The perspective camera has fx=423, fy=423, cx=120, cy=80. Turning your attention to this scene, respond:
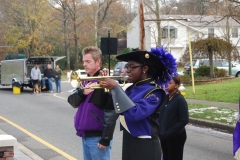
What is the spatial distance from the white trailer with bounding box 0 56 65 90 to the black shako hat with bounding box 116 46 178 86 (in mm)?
21622

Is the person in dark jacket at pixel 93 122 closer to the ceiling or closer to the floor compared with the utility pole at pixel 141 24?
closer to the floor

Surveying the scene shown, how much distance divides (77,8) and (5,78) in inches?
1098

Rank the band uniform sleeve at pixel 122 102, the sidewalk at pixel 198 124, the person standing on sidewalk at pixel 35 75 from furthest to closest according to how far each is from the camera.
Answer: the person standing on sidewalk at pixel 35 75 < the sidewalk at pixel 198 124 < the band uniform sleeve at pixel 122 102

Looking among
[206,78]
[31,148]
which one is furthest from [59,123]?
[206,78]

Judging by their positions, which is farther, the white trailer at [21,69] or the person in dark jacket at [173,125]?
the white trailer at [21,69]

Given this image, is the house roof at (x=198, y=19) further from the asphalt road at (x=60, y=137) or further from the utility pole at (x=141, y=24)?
the asphalt road at (x=60, y=137)

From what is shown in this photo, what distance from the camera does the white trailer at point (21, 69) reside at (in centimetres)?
2491

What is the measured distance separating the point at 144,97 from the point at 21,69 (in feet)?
73.0

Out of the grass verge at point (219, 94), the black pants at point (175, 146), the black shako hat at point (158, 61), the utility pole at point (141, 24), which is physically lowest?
the grass verge at point (219, 94)

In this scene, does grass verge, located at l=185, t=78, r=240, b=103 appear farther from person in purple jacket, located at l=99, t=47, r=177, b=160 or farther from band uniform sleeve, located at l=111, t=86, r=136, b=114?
band uniform sleeve, located at l=111, t=86, r=136, b=114

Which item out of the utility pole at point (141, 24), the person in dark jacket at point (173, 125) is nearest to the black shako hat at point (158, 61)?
the person in dark jacket at point (173, 125)

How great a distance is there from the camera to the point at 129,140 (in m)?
3.77

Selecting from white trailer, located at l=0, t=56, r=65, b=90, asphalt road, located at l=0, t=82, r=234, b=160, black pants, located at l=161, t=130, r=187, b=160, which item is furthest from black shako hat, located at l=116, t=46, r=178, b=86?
white trailer, located at l=0, t=56, r=65, b=90

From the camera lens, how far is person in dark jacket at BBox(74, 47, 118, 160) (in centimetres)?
437
